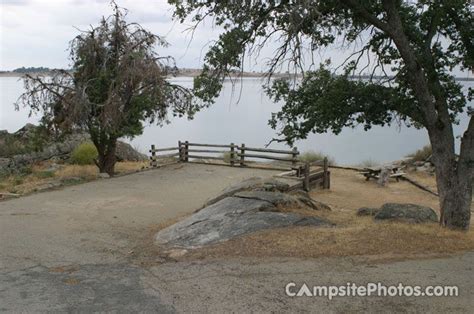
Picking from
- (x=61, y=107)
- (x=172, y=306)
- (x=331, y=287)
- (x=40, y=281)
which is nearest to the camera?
(x=172, y=306)

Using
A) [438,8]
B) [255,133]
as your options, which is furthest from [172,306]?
[255,133]

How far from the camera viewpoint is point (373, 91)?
10008 mm

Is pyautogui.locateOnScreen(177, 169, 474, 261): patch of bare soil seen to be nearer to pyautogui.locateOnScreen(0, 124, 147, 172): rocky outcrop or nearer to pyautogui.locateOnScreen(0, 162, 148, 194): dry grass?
pyautogui.locateOnScreen(0, 162, 148, 194): dry grass

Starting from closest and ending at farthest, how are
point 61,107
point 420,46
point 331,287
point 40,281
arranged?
point 331,287
point 40,281
point 420,46
point 61,107

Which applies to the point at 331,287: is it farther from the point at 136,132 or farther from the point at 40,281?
the point at 136,132

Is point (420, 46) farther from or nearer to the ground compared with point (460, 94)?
farther from the ground

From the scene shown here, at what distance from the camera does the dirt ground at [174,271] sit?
5.53 m

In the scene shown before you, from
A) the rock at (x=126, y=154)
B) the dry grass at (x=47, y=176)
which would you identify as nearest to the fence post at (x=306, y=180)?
the dry grass at (x=47, y=176)

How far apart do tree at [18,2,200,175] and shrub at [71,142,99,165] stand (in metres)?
4.47

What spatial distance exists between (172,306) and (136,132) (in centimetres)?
1528

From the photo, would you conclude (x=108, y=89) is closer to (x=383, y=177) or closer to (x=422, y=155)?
(x=383, y=177)

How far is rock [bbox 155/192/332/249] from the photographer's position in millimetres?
8547

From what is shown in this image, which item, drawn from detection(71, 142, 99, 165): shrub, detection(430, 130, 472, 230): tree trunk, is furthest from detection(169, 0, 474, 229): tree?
detection(71, 142, 99, 165): shrub

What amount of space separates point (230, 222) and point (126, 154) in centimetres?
1915
